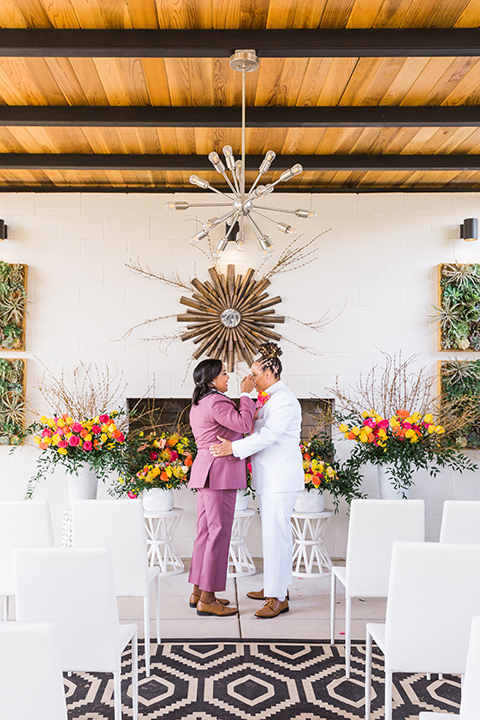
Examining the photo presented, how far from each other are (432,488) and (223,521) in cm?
221

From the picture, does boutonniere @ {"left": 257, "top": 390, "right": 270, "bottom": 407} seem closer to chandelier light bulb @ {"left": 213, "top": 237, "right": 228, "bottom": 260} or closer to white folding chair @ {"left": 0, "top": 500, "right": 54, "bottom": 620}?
chandelier light bulb @ {"left": 213, "top": 237, "right": 228, "bottom": 260}

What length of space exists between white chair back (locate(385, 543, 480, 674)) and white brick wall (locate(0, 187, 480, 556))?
3021 millimetres

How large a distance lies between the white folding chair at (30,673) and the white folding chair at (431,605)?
1215mm

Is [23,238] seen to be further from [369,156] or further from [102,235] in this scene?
[369,156]

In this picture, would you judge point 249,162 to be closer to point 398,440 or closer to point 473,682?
point 398,440

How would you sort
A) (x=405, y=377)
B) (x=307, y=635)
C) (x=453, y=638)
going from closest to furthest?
1. (x=453, y=638)
2. (x=307, y=635)
3. (x=405, y=377)

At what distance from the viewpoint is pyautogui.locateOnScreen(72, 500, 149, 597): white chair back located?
311 centimetres

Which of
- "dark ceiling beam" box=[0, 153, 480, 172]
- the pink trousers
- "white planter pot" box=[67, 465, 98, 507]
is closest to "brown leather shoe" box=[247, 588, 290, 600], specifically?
the pink trousers

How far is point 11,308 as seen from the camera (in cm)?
525

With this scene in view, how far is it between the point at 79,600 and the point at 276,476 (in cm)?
178

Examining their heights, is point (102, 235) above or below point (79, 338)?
above

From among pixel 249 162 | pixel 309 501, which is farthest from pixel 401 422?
pixel 249 162

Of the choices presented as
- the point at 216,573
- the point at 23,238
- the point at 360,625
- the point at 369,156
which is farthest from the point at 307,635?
the point at 23,238

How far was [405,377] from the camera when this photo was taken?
530 centimetres
